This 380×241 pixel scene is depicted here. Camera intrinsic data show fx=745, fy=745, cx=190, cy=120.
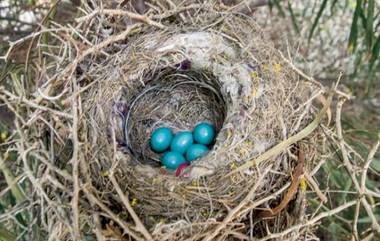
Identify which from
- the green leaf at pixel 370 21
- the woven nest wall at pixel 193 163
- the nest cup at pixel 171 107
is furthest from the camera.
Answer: the green leaf at pixel 370 21

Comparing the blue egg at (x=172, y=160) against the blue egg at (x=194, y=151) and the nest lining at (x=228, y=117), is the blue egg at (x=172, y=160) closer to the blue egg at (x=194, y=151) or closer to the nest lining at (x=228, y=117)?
the blue egg at (x=194, y=151)

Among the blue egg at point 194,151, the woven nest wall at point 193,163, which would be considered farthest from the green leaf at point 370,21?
the blue egg at point 194,151

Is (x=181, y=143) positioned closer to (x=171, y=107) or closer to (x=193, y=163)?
(x=171, y=107)

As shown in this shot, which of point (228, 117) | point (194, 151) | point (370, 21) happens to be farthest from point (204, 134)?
point (370, 21)

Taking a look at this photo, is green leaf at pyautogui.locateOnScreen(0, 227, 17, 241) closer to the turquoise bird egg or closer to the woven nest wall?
the woven nest wall

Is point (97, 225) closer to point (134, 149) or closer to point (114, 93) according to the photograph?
point (114, 93)

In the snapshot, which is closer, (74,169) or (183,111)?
(74,169)

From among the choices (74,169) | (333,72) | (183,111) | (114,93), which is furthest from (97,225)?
(333,72)
